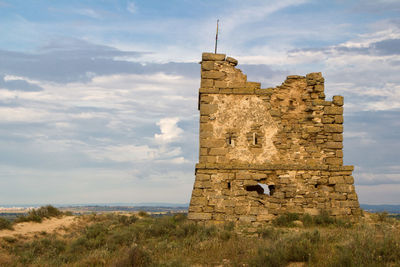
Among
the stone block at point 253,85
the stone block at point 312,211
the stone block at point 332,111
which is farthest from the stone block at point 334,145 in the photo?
the stone block at point 253,85

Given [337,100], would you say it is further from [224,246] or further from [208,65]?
[224,246]

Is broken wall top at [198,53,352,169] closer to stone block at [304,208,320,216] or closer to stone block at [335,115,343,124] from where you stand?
stone block at [335,115,343,124]

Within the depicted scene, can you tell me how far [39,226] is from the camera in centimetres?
1728

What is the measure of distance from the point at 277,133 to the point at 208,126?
227 centimetres

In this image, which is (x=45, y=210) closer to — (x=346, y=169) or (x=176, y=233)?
(x=176, y=233)

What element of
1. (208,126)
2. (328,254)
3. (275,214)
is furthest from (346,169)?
(328,254)

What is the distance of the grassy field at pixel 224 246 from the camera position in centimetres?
782

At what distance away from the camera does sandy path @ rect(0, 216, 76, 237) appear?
15.3 meters

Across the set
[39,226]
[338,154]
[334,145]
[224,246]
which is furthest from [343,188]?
[39,226]

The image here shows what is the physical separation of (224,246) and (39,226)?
10709 millimetres

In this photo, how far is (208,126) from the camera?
13.3 m

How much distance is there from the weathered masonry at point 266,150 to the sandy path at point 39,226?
7177 millimetres

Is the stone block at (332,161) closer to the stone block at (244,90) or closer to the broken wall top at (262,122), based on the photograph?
the broken wall top at (262,122)

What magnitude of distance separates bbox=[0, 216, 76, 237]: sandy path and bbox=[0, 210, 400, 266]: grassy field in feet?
3.05
